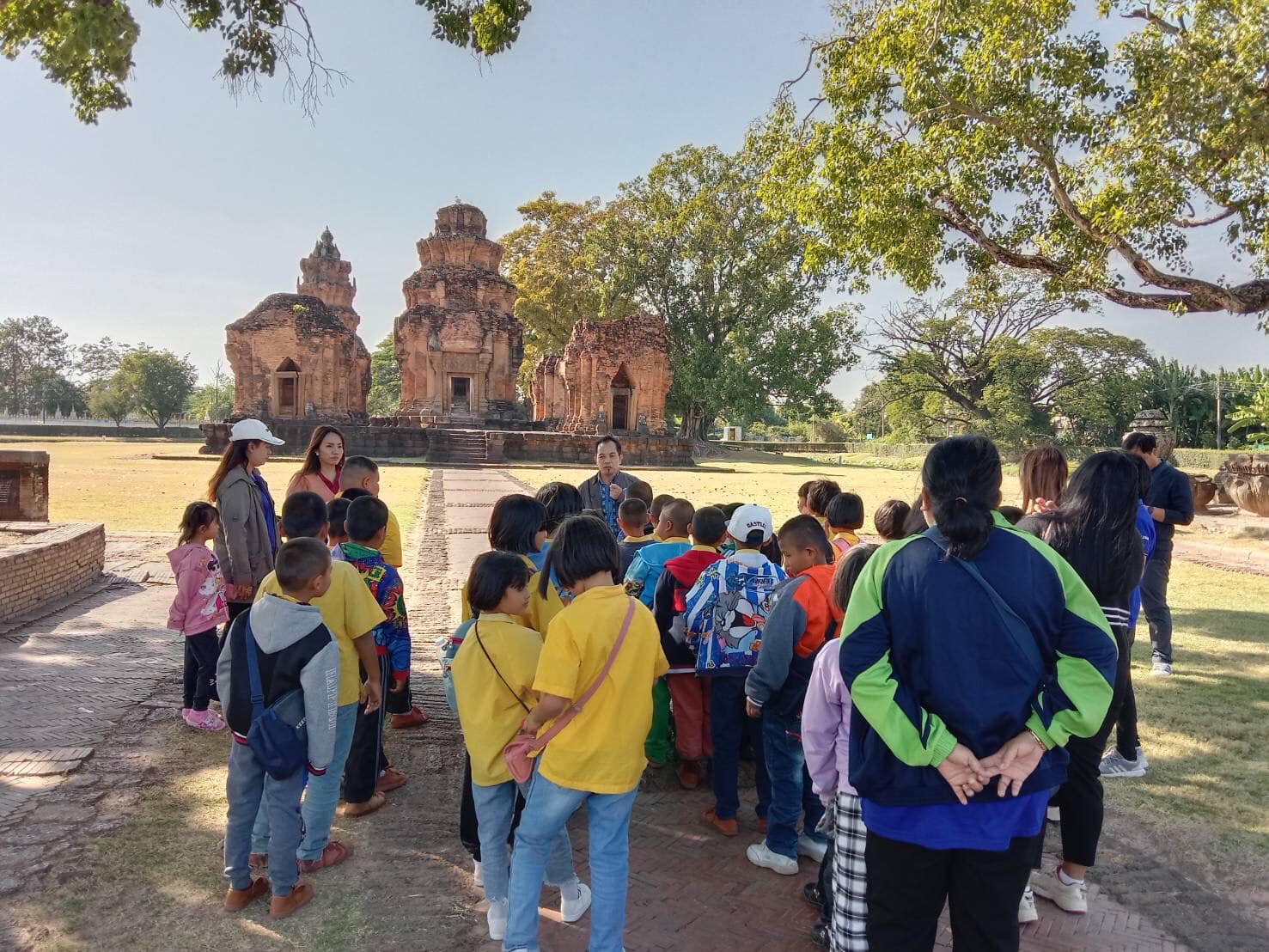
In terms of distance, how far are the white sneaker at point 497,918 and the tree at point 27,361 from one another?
79818mm

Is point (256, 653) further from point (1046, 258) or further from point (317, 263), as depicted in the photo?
point (317, 263)

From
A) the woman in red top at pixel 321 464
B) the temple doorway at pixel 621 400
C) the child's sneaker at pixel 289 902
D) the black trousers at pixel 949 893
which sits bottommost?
the child's sneaker at pixel 289 902

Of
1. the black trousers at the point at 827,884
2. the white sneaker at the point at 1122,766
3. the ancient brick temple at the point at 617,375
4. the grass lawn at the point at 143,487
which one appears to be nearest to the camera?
the black trousers at the point at 827,884

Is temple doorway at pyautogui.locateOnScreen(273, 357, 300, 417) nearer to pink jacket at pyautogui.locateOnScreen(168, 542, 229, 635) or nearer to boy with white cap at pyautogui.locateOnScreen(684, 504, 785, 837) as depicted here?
pink jacket at pyautogui.locateOnScreen(168, 542, 229, 635)

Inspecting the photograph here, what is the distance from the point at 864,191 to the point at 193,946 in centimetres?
1009

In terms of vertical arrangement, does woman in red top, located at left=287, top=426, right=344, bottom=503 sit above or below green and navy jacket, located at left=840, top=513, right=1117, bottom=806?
above

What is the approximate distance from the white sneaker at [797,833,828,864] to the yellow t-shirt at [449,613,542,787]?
4.46 feet

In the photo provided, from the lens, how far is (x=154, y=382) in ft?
180

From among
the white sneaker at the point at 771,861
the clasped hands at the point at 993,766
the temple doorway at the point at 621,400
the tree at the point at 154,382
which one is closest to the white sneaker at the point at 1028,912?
the white sneaker at the point at 771,861

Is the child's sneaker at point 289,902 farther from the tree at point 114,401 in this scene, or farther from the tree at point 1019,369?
the tree at point 114,401

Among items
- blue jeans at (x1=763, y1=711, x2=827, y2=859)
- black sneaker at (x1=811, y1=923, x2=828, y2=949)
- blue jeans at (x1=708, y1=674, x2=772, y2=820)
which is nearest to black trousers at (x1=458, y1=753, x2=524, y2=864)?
blue jeans at (x1=708, y1=674, x2=772, y2=820)

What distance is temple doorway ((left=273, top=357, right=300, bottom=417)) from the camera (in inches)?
1373

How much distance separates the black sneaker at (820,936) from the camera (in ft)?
8.36

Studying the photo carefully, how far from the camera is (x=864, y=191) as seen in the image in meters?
9.92
